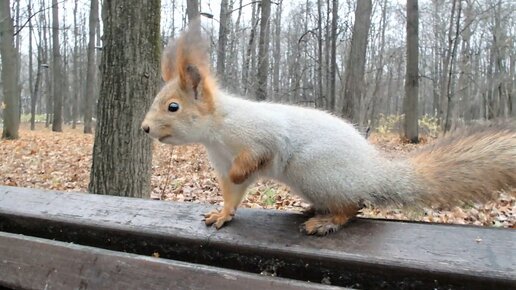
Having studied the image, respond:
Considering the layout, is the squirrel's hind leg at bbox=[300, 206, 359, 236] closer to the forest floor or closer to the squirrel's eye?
the forest floor

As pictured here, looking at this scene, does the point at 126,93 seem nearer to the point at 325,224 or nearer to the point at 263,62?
the point at 325,224

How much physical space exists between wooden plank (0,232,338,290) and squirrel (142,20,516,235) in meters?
0.28

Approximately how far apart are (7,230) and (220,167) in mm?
1139

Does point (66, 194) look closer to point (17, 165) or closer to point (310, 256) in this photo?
point (310, 256)

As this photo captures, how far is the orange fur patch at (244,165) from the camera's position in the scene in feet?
5.28

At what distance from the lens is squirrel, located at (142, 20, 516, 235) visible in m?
1.56

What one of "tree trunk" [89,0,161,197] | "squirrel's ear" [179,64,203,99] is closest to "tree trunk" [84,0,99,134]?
"tree trunk" [89,0,161,197]

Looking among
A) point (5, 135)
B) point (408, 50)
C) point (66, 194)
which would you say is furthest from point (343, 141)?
point (5, 135)

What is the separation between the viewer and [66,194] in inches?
91.0

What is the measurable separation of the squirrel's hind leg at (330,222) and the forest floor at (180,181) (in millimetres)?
328

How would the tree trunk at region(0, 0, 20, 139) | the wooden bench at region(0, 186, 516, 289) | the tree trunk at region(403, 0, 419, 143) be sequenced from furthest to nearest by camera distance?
the tree trunk at region(0, 0, 20, 139), the tree trunk at region(403, 0, 419, 143), the wooden bench at region(0, 186, 516, 289)

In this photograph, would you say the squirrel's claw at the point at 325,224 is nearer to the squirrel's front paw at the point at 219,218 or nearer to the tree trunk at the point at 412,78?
the squirrel's front paw at the point at 219,218

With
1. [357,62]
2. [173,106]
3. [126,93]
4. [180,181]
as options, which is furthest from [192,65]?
[357,62]

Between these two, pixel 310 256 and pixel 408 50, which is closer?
pixel 310 256
